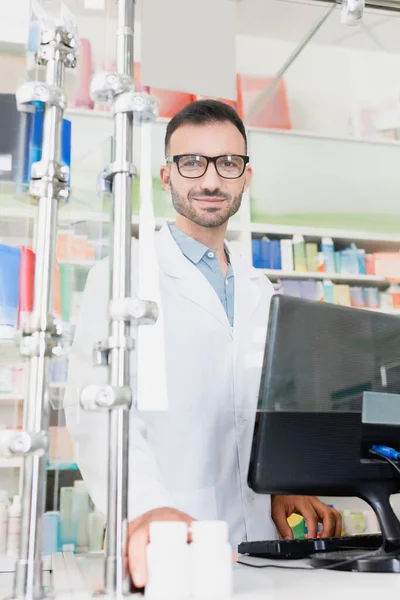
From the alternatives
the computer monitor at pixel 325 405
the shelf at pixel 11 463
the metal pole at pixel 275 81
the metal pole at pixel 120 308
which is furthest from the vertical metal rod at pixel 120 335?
the metal pole at pixel 275 81

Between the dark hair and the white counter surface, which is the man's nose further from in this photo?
the white counter surface

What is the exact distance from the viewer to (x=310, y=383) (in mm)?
993

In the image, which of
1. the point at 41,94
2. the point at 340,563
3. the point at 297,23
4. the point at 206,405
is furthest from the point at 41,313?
the point at 297,23

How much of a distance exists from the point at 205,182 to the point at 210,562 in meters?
0.89

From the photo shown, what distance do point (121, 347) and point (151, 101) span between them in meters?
0.38

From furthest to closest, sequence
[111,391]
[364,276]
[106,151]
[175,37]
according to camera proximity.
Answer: [364,276] < [175,37] < [106,151] < [111,391]

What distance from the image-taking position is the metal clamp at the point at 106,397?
31.0 inches

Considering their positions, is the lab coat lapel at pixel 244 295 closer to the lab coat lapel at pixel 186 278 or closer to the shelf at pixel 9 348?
the lab coat lapel at pixel 186 278

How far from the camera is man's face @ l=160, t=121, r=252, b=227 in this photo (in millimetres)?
1442

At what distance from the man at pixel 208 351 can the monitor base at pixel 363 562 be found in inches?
15.4

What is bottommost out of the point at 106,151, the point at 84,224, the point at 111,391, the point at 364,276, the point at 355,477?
the point at 355,477

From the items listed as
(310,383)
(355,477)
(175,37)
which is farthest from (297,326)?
(175,37)

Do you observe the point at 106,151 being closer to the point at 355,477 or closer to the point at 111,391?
the point at 111,391

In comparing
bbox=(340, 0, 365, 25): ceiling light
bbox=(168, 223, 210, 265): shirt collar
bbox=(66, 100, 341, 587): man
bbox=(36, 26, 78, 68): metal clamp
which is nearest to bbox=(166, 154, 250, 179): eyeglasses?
bbox=(66, 100, 341, 587): man
